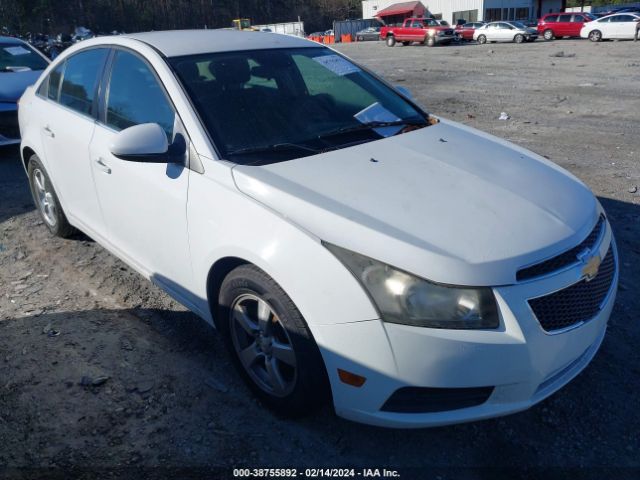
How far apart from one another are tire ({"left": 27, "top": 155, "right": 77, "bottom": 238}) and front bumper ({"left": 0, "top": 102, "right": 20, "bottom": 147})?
2.92 meters

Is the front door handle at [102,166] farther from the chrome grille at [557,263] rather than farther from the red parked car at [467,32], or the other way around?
the red parked car at [467,32]

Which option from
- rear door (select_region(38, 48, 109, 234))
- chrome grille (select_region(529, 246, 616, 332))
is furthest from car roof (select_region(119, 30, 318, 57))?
chrome grille (select_region(529, 246, 616, 332))

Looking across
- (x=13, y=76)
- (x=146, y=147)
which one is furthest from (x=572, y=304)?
(x=13, y=76)

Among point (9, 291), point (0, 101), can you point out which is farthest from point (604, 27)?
point (9, 291)

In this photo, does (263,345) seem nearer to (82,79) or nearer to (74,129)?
(74,129)

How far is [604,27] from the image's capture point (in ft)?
99.6

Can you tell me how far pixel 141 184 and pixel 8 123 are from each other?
17.2ft

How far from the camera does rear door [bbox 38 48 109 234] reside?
12.0ft

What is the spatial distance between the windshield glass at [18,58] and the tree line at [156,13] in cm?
4922

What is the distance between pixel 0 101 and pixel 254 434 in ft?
21.4

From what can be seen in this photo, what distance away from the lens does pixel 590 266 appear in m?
2.33

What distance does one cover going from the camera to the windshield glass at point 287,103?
288 cm

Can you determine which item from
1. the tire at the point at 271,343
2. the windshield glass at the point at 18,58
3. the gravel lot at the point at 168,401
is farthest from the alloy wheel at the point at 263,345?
the windshield glass at the point at 18,58

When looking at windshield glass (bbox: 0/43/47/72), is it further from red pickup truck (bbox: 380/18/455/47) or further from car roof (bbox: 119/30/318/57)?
red pickup truck (bbox: 380/18/455/47)
